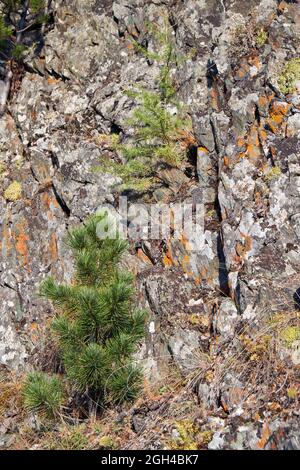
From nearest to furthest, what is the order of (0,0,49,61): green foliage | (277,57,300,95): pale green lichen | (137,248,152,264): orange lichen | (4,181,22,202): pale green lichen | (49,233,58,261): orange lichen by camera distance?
(277,57,300,95): pale green lichen
(137,248,152,264): orange lichen
(49,233,58,261): orange lichen
(4,181,22,202): pale green lichen
(0,0,49,61): green foliage

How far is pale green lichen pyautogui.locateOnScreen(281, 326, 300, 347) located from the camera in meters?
4.69

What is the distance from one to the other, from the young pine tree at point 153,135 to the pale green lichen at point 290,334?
2.61m

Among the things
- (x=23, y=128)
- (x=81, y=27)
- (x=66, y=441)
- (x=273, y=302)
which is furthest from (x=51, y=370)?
(x=81, y=27)

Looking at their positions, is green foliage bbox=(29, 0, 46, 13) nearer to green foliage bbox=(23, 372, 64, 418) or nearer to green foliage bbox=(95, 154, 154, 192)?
green foliage bbox=(95, 154, 154, 192)

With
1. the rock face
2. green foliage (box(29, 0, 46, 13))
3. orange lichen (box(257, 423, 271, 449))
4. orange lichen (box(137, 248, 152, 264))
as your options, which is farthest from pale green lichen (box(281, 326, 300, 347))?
green foliage (box(29, 0, 46, 13))

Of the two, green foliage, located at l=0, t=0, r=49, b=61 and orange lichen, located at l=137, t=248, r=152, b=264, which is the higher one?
green foliage, located at l=0, t=0, r=49, b=61

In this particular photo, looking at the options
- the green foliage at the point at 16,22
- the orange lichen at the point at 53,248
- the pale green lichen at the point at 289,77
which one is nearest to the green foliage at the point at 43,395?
the orange lichen at the point at 53,248

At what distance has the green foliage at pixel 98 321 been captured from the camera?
184 inches

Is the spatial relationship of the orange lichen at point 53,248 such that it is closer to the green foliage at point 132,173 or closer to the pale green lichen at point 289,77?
the green foliage at point 132,173

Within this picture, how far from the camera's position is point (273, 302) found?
5043 mm

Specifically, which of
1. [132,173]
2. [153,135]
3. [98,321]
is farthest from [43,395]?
[153,135]

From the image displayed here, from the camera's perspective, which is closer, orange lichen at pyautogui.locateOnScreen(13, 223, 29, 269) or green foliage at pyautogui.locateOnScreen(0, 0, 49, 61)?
orange lichen at pyautogui.locateOnScreen(13, 223, 29, 269)

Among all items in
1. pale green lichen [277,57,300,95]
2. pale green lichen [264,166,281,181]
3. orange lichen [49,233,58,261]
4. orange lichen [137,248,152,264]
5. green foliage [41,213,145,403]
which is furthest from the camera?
orange lichen [49,233,58,261]

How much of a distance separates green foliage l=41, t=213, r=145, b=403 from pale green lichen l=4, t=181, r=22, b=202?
2.45 meters
